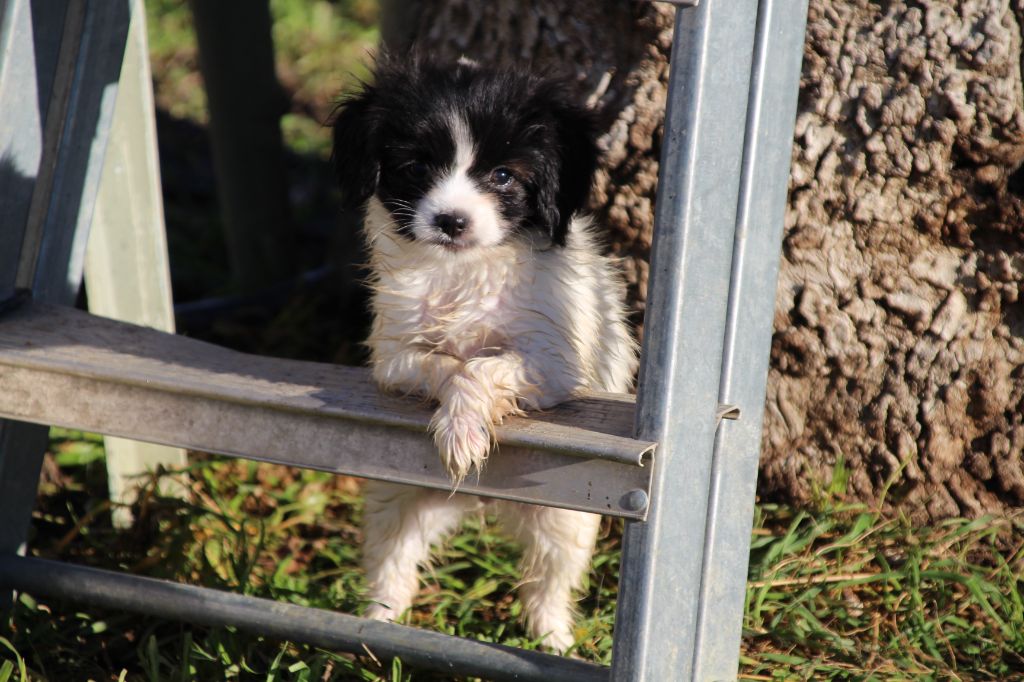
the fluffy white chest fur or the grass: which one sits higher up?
the fluffy white chest fur

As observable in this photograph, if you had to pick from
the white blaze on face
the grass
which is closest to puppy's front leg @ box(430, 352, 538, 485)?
the white blaze on face

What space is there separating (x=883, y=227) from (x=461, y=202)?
4.45 feet

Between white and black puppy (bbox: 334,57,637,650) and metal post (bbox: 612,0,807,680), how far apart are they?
434 mm

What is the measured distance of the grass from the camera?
272cm

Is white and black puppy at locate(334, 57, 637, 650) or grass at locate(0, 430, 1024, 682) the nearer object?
white and black puppy at locate(334, 57, 637, 650)

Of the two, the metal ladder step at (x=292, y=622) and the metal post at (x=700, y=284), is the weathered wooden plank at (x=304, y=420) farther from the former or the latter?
the metal ladder step at (x=292, y=622)

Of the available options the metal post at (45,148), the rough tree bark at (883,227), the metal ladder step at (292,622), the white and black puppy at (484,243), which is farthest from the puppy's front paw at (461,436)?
the rough tree bark at (883,227)

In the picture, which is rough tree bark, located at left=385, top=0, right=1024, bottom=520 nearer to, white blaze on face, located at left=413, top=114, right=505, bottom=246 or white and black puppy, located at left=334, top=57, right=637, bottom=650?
white and black puppy, located at left=334, top=57, right=637, bottom=650

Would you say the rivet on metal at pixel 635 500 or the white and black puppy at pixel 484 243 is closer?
the rivet on metal at pixel 635 500

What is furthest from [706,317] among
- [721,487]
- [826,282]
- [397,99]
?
[826,282]

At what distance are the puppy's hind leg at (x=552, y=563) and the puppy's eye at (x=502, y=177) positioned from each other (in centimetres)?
96

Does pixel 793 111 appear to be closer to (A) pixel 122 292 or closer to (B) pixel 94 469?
(A) pixel 122 292

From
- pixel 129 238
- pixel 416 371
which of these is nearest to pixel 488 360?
pixel 416 371

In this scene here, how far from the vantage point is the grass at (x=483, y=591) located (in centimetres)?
272
